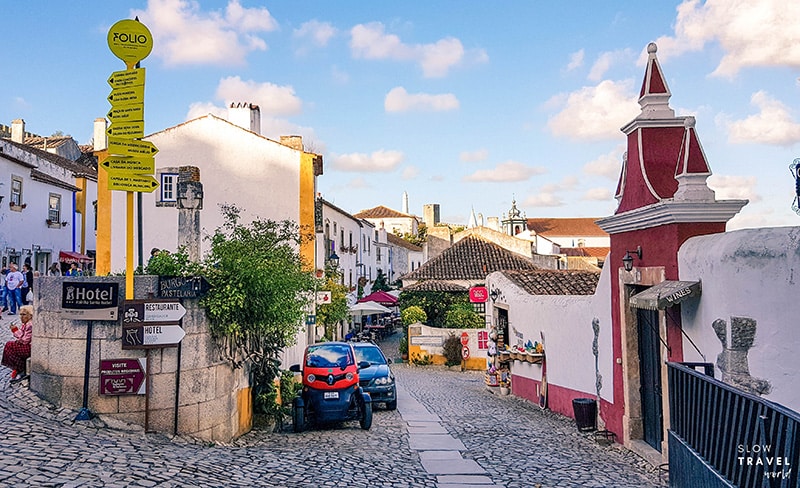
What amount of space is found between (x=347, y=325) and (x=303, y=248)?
56.8 feet

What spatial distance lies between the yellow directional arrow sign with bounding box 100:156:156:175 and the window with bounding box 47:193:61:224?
2229cm

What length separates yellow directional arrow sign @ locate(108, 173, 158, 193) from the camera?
9211 millimetres

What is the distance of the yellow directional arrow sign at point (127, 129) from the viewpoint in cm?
923

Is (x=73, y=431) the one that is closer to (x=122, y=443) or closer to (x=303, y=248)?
(x=122, y=443)

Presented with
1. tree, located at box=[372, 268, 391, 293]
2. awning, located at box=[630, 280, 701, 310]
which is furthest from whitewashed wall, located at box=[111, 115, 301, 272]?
tree, located at box=[372, 268, 391, 293]

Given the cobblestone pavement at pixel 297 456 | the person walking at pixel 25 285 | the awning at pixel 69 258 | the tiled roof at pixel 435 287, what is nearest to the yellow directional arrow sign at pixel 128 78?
the cobblestone pavement at pixel 297 456

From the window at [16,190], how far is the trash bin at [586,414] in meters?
22.8

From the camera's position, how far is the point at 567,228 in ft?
364

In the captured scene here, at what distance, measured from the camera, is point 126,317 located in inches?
335

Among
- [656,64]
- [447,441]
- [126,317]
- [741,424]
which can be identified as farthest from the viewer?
[447,441]

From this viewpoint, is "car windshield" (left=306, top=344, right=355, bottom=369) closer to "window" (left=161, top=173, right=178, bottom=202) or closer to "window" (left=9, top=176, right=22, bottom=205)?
"window" (left=161, top=173, right=178, bottom=202)

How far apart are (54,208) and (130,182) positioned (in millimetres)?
23013

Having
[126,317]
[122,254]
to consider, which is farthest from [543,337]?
[122,254]

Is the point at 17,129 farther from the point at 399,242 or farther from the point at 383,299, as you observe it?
the point at 399,242
